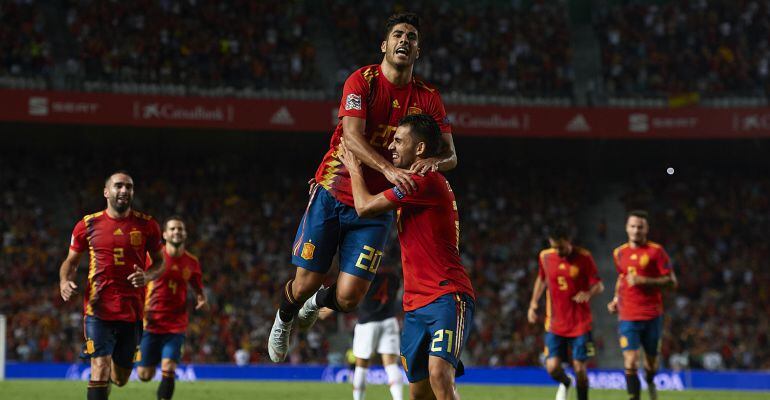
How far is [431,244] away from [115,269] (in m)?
4.92

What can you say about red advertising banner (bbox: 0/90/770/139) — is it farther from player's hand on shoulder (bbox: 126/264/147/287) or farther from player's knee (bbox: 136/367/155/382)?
player's hand on shoulder (bbox: 126/264/147/287)

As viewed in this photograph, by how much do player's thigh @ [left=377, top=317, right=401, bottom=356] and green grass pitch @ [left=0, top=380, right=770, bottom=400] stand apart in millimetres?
2828

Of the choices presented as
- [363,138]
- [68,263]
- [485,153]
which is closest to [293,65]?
[485,153]

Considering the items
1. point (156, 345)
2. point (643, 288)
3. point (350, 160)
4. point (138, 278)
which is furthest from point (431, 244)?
point (643, 288)

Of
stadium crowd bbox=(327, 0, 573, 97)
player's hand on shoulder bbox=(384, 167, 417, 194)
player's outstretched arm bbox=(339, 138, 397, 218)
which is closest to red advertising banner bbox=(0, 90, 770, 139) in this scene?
stadium crowd bbox=(327, 0, 573, 97)

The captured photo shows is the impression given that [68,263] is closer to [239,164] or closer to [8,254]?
[8,254]

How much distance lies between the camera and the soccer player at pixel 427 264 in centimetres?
778

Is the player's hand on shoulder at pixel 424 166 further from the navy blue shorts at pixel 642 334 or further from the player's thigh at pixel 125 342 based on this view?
the navy blue shorts at pixel 642 334

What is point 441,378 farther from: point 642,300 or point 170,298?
point 642,300

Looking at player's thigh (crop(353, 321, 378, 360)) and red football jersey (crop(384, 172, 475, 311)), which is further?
player's thigh (crop(353, 321, 378, 360))

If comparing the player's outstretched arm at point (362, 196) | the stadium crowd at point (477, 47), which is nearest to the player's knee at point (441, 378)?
the player's outstretched arm at point (362, 196)

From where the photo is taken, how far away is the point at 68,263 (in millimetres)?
11273

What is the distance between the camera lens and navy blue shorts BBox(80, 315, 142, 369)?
1110 centimetres

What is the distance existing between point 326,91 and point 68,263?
2169 centimetres
